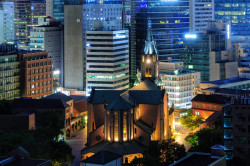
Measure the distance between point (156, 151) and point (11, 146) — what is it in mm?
37446

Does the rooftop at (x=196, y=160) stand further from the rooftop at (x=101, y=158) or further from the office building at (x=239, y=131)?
the rooftop at (x=101, y=158)

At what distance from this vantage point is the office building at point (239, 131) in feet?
557

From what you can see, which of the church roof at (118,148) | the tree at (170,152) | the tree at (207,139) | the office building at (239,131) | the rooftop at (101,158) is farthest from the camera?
the church roof at (118,148)

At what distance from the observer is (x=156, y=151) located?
18275 centimetres

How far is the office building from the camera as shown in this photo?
170 m

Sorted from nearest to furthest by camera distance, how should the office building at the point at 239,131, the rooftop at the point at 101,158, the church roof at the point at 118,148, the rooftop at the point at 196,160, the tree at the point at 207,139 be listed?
the rooftop at the point at 196,160
the rooftop at the point at 101,158
the office building at the point at 239,131
the tree at the point at 207,139
the church roof at the point at 118,148

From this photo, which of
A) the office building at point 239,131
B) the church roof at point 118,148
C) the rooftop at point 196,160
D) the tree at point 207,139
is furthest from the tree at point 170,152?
the rooftop at point 196,160

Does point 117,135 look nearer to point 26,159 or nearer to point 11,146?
point 11,146

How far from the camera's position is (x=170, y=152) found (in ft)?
587

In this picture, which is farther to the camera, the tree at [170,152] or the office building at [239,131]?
the tree at [170,152]

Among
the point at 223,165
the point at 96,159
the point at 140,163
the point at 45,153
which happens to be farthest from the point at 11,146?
the point at 223,165

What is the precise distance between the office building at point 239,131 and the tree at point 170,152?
1183 cm

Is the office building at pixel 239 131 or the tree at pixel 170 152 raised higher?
the office building at pixel 239 131

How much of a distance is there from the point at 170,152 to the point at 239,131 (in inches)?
748
